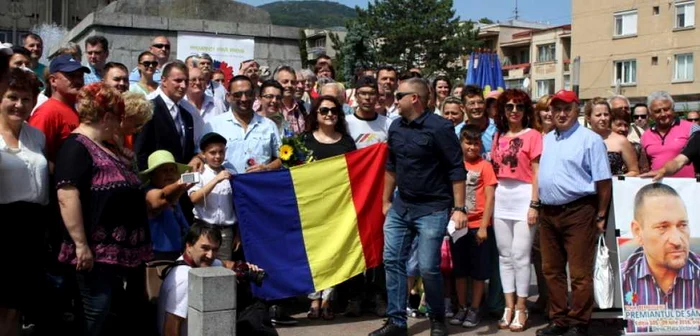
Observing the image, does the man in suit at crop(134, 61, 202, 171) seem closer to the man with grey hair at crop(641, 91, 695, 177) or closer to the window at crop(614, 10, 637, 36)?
the man with grey hair at crop(641, 91, 695, 177)

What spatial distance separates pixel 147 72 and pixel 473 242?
380 cm

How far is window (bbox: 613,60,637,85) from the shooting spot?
52.0 metres

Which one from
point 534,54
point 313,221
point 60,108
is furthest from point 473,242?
point 534,54

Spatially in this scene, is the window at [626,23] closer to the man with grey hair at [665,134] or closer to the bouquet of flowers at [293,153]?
the man with grey hair at [665,134]

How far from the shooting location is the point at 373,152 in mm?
7887

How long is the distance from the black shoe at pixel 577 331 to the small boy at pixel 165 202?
3326mm

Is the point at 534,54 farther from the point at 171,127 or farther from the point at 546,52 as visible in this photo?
the point at 171,127

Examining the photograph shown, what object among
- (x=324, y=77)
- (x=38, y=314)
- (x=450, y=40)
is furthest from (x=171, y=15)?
(x=450, y=40)

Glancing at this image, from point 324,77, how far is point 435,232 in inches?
199

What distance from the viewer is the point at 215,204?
285 inches

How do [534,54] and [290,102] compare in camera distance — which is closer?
[290,102]

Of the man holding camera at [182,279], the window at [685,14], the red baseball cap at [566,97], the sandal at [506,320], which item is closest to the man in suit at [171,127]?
the man holding camera at [182,279]

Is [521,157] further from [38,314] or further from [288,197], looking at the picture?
[38,314]

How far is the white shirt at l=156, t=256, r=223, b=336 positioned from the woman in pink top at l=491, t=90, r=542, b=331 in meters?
2.97
